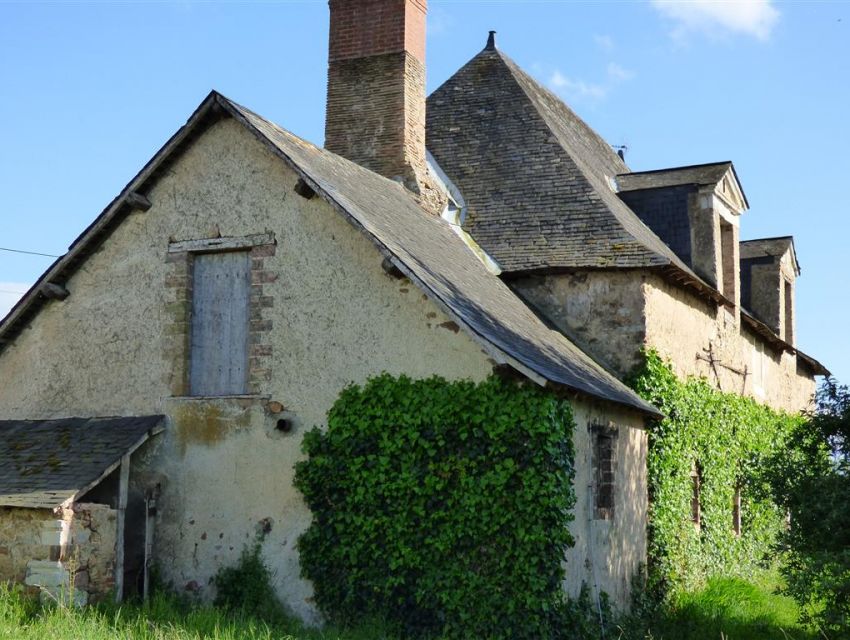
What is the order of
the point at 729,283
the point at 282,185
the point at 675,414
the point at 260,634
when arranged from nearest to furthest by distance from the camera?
the point at 260,634, the point at 282,185, the point at 675,414, the point at 729,283

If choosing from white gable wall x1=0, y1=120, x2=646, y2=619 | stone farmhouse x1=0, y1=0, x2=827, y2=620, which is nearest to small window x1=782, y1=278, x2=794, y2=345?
stone farmhouse x1=0, y1=0, x2=827, y2=620

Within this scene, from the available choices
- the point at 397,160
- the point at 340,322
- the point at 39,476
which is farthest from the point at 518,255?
the point at 39,476

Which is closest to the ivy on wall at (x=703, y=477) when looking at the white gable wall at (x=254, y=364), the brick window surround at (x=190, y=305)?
the white gable wall at (x=254, y=364)

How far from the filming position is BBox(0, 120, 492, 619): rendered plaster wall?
11812mm

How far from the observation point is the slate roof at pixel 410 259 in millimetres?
11258

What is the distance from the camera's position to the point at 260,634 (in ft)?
32.1

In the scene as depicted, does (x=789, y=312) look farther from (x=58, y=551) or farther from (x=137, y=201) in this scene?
(x=58, y=551)

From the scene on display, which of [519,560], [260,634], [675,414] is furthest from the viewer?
[675,414]

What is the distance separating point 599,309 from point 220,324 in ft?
17.6

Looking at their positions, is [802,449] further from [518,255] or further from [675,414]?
[518,255]

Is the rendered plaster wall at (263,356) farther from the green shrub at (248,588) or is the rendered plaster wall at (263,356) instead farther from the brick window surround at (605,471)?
the brick window surround at (605,471)

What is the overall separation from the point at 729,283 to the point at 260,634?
1138cm

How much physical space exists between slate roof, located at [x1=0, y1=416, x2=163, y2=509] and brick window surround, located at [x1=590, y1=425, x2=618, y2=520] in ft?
17.2

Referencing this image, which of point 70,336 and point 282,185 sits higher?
point 282,185
